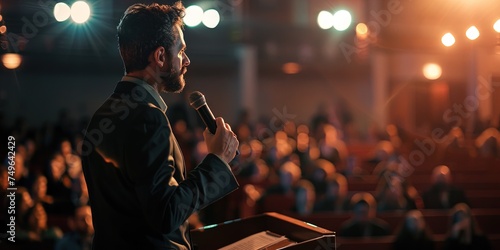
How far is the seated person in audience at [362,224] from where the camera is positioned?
528 centimetres

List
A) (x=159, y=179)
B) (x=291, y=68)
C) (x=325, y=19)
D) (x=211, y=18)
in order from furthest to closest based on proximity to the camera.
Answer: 1. (x=291, y=68)
2. (x=325, y=19)
3. (x=211, y=18)
4. (x=159, y=179)

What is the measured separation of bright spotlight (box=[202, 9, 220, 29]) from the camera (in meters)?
8.91

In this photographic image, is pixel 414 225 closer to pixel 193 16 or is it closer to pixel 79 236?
pixel 79 236

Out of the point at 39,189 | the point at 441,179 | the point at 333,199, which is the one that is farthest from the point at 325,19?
the point at 39,189

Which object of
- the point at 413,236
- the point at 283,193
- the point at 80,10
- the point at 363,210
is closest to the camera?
the point at 413,236

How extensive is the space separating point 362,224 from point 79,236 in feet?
7.63

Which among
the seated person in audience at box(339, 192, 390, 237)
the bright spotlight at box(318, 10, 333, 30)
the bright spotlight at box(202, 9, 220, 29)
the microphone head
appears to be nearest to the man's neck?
the microphone head

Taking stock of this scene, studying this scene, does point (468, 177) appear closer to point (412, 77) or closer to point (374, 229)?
point (374, 229)

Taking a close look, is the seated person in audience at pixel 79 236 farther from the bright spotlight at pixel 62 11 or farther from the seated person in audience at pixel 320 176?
the bright spotlight at pixel 62 11

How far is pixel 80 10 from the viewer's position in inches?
289

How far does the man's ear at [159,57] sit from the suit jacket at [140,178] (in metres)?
0.06

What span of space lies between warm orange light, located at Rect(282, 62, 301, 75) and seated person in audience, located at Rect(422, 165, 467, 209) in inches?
305

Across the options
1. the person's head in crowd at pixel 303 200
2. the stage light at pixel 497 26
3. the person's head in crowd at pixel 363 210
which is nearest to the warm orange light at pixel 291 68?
the person's head in crowd at pixel 303 200

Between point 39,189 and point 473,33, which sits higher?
point 473,33
